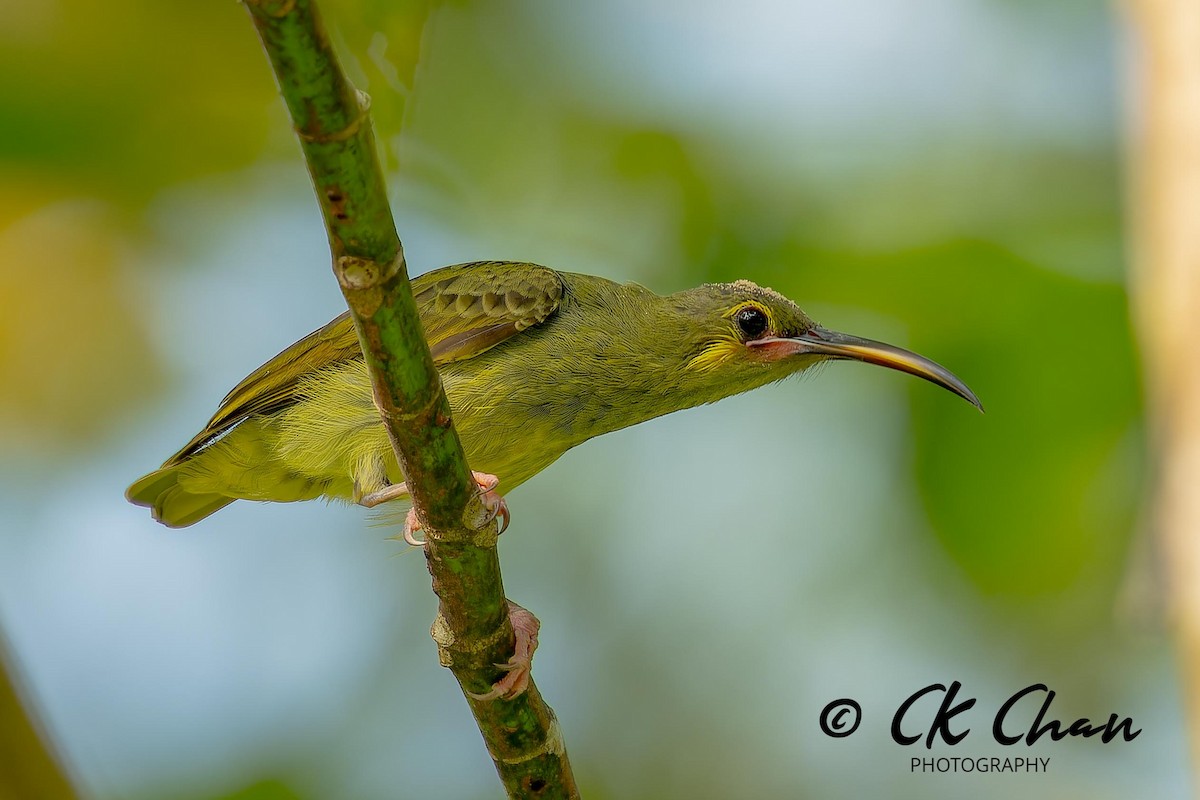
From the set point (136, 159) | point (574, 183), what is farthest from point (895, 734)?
point (136, 159)

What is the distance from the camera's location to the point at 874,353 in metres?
4.75

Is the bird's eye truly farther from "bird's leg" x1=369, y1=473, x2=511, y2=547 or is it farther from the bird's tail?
the bird's tail

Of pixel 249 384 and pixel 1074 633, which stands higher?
pixel 249 384

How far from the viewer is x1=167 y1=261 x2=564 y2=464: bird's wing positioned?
4.58 m

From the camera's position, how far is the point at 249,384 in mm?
4887

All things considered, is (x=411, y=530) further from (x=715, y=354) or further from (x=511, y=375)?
(x=715, y=354)

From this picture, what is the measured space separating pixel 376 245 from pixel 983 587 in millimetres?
4297

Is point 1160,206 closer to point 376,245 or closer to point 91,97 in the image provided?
point 376,245

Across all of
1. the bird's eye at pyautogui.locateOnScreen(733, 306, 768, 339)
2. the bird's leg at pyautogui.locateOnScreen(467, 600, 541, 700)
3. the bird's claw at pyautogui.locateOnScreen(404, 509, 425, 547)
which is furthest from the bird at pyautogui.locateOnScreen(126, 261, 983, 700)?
the bird's leg at pyautogui.locateOnScreen(467, 600, 541, 700)

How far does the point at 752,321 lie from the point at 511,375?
1.05 m

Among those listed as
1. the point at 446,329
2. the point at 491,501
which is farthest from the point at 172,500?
the point at 491,501

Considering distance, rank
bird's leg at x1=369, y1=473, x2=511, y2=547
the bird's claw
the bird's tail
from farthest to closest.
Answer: the bird's tail → the bird's claw → bird's leg at x1=369, y1=473, x2=511, y2=547

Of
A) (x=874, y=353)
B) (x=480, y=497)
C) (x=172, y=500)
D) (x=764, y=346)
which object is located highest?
(x=480, y=497)

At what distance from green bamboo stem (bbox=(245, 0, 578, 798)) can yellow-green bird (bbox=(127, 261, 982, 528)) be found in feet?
3.25
